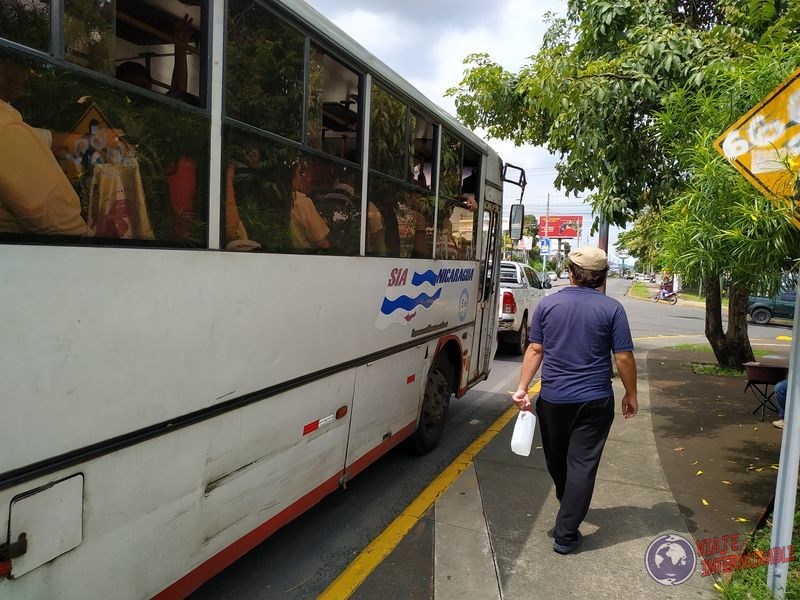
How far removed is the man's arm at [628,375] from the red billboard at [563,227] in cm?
5558

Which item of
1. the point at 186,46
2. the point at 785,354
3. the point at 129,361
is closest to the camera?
the point at 129,361

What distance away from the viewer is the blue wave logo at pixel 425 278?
175 inches

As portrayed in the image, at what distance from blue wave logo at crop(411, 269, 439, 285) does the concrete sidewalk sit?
5.43 feet

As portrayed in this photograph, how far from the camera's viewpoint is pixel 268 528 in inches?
115

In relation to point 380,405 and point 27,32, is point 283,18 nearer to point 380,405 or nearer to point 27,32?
point 27,32

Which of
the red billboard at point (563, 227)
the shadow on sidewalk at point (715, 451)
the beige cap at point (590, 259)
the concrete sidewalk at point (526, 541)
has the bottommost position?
the concrete sidewalk at point (526, 541)

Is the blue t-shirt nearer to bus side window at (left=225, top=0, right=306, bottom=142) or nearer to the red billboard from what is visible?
bus side window at (left=225, top=0, right=306, bottom=142)

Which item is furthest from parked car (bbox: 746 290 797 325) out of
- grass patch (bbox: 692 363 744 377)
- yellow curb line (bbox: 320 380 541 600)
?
yellow curb line (bbox: 320 380 541 600)

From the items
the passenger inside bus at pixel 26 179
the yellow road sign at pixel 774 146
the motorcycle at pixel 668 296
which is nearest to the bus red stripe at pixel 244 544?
the passenger inside bus at pixel 26 179

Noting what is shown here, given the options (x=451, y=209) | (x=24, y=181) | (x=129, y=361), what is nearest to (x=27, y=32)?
(x=24, y=181)

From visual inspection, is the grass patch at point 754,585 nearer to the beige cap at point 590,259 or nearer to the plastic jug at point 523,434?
the plastic jug at point 523,434

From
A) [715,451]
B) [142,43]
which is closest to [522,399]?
[142,43]

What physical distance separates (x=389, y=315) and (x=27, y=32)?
8.77ft

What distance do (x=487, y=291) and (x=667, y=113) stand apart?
3064 millimetres
